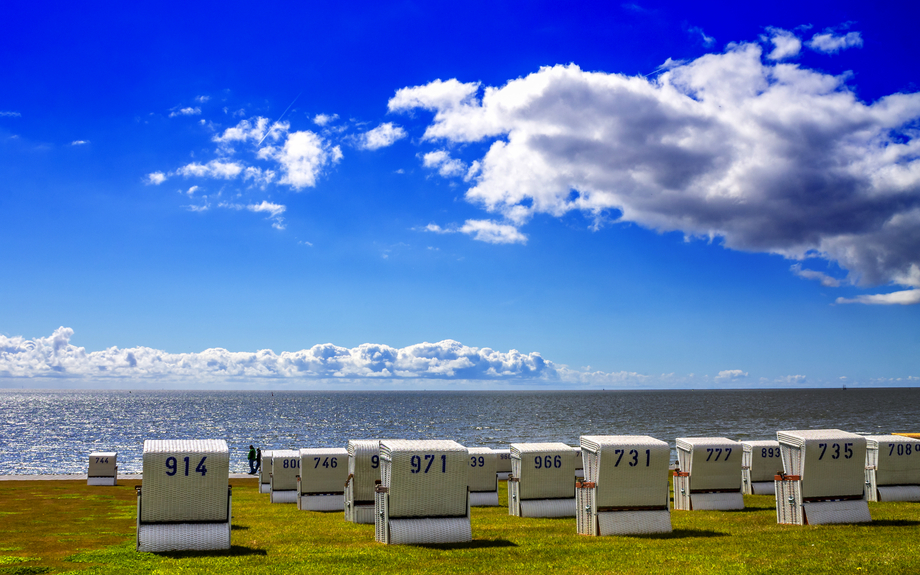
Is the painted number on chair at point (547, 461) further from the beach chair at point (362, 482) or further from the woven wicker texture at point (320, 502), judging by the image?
the woven wicker texture at point (320, 502)

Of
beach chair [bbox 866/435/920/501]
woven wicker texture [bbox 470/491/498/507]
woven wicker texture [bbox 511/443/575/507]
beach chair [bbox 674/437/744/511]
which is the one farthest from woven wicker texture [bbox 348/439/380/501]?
beach chair [bbox 866/435/920/501]

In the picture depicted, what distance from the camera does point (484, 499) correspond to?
29.6 m

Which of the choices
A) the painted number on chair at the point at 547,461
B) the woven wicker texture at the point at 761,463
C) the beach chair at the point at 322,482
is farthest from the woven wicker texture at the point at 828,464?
the beach chair at the point at 322,482

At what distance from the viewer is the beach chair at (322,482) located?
28844mm

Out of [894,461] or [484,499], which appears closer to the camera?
[894,461]

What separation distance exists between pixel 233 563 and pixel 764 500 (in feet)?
75.3

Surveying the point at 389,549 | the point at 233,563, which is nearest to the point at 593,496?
the point at 389,549

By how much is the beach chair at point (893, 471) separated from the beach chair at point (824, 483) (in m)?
6.37

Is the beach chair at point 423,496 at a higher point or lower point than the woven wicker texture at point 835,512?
higher

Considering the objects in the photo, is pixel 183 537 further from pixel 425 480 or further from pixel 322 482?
pixel 322 482

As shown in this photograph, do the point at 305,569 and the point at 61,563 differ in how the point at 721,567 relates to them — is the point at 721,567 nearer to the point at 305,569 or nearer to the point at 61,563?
the point at 305,569

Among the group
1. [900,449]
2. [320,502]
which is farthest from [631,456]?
[320,502]

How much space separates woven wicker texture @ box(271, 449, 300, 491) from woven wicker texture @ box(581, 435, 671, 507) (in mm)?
19257

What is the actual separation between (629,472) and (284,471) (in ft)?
67.0
